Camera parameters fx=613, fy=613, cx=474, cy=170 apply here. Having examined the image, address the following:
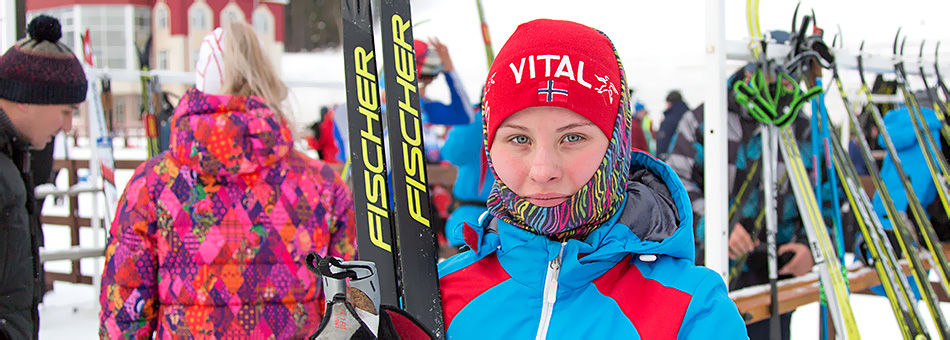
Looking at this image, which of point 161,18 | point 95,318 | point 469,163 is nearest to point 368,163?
point 469,163

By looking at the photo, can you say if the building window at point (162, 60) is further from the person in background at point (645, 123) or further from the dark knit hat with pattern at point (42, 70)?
the dark knit hat with pattern at point (42, 70)

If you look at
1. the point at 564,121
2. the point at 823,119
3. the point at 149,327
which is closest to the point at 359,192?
the point at 564,121

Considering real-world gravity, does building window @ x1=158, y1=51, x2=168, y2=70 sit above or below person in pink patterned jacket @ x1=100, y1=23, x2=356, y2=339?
above

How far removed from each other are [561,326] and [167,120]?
3136 millimetres

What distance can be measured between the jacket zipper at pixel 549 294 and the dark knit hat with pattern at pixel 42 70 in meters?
1.57

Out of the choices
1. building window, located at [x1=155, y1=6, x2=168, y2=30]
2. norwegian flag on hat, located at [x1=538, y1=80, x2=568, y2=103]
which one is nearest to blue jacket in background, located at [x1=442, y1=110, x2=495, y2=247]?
norwegian flag on hat, located at [x1=538, y1=80, x2=568, y2=103]

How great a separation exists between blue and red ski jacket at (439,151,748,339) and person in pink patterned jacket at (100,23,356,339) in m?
0.81

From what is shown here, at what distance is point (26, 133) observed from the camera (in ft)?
5.35

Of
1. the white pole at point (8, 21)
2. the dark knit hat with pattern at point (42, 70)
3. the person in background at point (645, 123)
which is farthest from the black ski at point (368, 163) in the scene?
the person in background at point (645, 123)

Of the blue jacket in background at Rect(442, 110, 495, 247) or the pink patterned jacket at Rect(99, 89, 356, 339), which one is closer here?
the pink patterned jacket at Rect(99, 89, 356, 339)

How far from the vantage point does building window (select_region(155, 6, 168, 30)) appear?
351 inches

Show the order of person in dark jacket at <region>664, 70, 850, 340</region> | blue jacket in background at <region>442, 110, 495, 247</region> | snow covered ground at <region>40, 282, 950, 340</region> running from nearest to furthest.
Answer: person in dark jacket at <region>664, 70, 850, 340</region>
blue jacket in background at <region>442, 110, 495, 247</region>
snow covered ground at <region>40, 282, 950, 340</region>

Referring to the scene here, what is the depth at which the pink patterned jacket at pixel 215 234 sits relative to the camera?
1.45 meters

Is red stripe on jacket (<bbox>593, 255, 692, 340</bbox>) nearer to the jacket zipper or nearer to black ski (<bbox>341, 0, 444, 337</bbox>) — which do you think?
the jacket zipper
